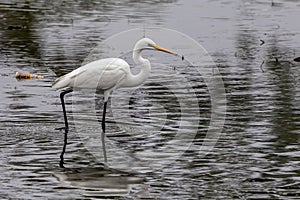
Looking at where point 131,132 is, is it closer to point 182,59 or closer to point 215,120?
point 215,120

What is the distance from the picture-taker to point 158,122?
40.8ft

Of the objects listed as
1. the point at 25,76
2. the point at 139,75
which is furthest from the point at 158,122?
the point at 25,76

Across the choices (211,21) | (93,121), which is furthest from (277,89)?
(211,21)

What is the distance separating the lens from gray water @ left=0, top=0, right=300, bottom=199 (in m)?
9.11

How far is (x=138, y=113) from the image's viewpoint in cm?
1309

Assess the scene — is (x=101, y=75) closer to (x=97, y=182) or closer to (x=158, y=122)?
(x=158, y=122)

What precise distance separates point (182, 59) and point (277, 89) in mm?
3997

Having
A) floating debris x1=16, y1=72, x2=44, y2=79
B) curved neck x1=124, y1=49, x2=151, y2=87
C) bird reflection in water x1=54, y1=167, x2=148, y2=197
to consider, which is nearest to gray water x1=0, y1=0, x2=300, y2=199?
bird reflection in water x1=54, y1=167, x2=148, y2=197

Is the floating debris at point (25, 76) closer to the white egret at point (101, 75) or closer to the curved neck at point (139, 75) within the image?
the white egret at point (101, 75)

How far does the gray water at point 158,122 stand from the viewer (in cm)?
911

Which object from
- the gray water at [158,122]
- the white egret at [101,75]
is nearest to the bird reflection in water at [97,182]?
the gray water at [158,122]

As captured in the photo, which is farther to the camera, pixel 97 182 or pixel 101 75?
pixel 101 75

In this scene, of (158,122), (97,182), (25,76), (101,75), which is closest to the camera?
(97,182)

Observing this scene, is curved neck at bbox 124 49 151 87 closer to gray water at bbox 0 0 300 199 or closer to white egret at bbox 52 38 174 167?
white egret at bbox 52 38 174 167
